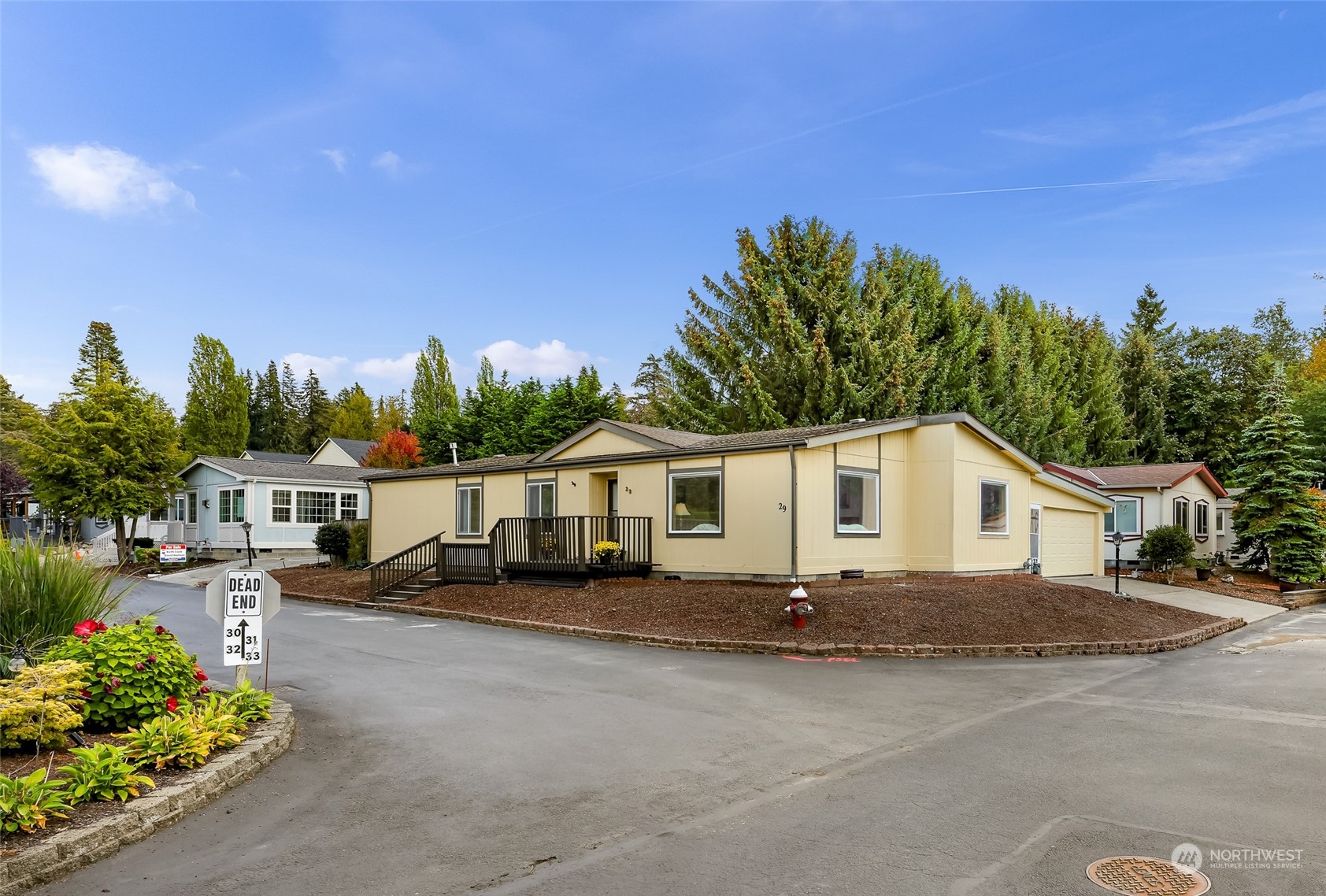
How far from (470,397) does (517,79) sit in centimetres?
2693

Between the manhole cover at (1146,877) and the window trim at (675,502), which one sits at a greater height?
the window trim at (675,502)

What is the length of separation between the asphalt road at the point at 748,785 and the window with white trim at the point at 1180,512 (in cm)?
1837

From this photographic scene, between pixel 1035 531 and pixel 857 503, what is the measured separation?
706 centimetres

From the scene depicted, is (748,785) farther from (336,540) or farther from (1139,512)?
(1139,512)

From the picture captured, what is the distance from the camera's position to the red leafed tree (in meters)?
47.8

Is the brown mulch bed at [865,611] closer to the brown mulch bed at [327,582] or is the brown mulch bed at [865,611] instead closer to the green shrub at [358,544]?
the brown mulch bed at [327,582]

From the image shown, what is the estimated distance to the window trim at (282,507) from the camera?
33.8 m

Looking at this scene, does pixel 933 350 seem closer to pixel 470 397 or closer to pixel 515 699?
pixel 470 397

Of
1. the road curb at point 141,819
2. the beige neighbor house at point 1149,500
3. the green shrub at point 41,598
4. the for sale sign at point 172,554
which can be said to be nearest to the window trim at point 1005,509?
the beige neighbor house at point 1149,500

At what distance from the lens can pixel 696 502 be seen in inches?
707

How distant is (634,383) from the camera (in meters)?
67.8

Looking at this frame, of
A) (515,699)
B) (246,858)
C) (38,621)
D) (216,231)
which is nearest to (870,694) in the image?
(515,699)

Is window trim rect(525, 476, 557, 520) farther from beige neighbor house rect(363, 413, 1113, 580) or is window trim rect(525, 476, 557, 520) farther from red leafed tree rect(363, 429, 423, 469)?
red leafed tree rect(363, 429, 423, 469)

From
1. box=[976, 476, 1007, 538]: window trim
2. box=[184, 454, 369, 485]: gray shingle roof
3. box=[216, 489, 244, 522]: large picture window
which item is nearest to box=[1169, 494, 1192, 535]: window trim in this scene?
box=[976, 476, 1007, 538]: window trim
